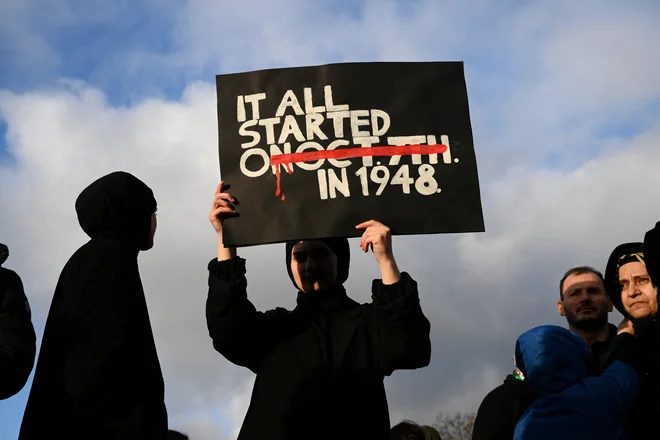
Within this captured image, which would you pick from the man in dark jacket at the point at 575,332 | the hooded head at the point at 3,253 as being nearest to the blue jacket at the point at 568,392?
the man in dark jacket at the point at 575,332

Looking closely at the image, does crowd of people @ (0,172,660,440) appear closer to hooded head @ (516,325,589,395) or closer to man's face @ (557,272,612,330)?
hooded head @ (516,325,589,395)

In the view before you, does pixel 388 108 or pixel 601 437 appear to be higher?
pixel 388 108

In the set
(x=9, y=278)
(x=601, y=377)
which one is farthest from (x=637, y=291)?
(x=9, y=278)

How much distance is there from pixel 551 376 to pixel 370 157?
4.79 feet

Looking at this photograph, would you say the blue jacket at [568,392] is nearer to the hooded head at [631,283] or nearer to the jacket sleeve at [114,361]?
the hooded head at [631,283]

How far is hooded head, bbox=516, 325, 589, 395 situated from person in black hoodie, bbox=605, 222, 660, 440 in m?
0.31

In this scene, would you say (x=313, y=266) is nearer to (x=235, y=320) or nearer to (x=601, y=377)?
(x=235, y=320)

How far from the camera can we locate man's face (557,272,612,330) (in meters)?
5.64

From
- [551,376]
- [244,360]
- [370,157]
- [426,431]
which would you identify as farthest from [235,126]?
[426,431]

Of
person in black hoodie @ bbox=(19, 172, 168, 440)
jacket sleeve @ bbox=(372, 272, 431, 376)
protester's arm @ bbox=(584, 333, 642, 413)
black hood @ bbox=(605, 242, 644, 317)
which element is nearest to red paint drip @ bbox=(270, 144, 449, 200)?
jacket sleeve @ bbox=(372, 272, 431, 376)

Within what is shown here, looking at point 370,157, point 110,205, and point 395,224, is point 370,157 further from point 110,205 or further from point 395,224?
point 110,205

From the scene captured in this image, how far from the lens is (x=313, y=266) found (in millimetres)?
4602

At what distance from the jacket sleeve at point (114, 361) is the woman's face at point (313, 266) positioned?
1.02 metres

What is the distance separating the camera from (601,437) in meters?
4.29
